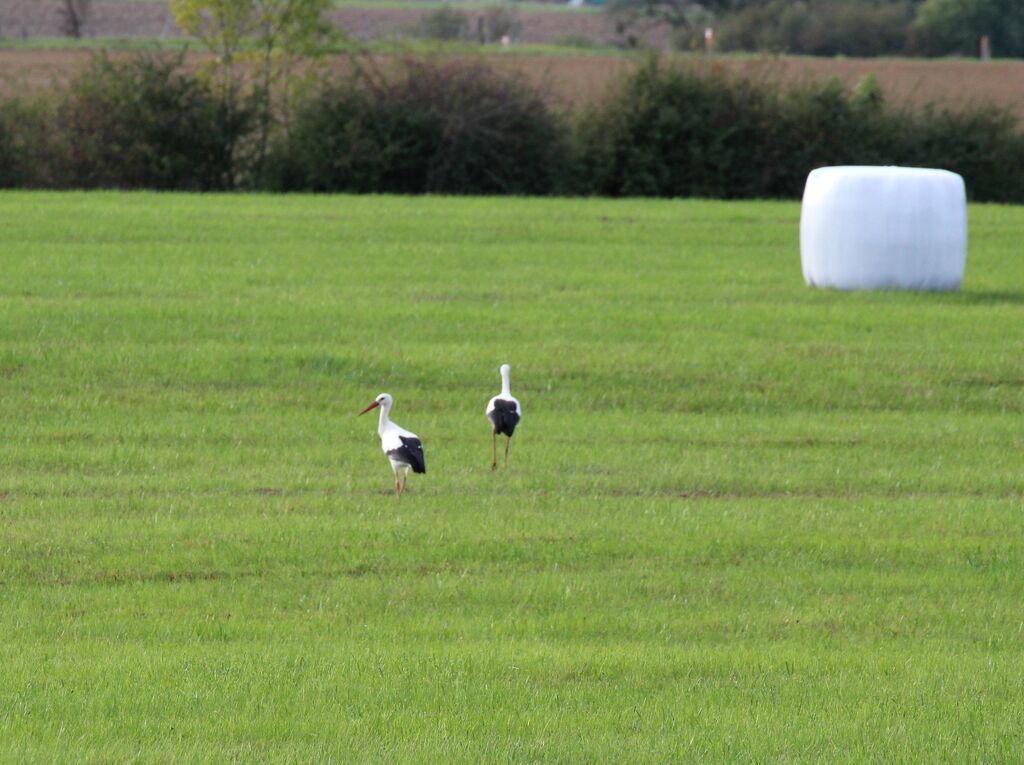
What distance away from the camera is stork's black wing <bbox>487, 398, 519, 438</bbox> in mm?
12297

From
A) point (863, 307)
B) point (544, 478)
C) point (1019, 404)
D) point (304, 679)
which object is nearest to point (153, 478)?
point (544, 478)

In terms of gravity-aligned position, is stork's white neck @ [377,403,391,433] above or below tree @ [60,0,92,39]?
above

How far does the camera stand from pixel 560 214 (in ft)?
99.7

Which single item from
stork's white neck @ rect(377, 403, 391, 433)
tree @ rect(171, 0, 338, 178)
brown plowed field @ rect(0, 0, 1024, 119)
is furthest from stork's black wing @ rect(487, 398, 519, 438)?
tree @ rect(171, 0, 338, 178)

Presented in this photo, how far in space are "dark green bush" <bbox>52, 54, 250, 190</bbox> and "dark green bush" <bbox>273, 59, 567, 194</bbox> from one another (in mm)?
1687

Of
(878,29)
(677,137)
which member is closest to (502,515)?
(677,137)

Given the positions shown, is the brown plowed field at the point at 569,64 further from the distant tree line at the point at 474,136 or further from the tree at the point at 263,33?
the tree at the point at 263,33

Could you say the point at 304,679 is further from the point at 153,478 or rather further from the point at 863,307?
the point at 863,307

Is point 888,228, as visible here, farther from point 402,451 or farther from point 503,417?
point 402,451

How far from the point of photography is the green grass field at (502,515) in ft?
23.6

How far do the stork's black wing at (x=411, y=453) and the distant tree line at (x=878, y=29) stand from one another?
8203 centimetres

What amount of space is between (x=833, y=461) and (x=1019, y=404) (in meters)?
3.45

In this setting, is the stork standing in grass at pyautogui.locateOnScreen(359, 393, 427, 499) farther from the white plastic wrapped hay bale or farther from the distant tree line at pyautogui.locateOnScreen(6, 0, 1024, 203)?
the distant tree line at pyautogui.locateOnScreen(6, 0, 1024, 203)

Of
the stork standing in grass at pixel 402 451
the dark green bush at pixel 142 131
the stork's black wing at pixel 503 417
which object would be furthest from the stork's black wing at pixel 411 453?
the dark green bush at pixel 142 131
